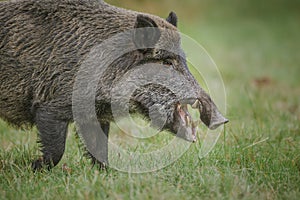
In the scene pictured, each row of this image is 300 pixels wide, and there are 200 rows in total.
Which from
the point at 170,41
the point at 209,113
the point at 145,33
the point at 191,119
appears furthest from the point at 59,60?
the point at 209,113

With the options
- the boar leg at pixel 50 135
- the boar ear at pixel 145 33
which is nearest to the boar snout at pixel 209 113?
the boar ear at pixel 145 33

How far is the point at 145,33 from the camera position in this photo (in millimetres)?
4043

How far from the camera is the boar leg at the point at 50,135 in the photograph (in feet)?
13.7

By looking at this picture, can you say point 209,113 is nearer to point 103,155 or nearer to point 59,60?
point 103,155

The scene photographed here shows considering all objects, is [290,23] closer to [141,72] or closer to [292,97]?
[292,97]

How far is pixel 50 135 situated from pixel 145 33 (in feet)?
3.97

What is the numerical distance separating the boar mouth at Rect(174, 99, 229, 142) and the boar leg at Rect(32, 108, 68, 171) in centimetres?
101

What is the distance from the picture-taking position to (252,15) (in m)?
19.8

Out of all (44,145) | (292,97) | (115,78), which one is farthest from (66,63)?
(292,97)

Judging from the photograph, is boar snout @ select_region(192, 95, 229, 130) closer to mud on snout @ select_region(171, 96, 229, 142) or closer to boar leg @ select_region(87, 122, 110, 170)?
mud on snout @ select_region(171, 96, 229, 142)

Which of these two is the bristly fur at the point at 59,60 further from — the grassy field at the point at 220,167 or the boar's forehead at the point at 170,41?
the grassy field at the point at 220,167

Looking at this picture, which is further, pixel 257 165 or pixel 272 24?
pixel 272 24

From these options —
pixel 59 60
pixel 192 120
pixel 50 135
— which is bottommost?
pixel 50 135

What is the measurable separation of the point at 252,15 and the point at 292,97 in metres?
11.8
